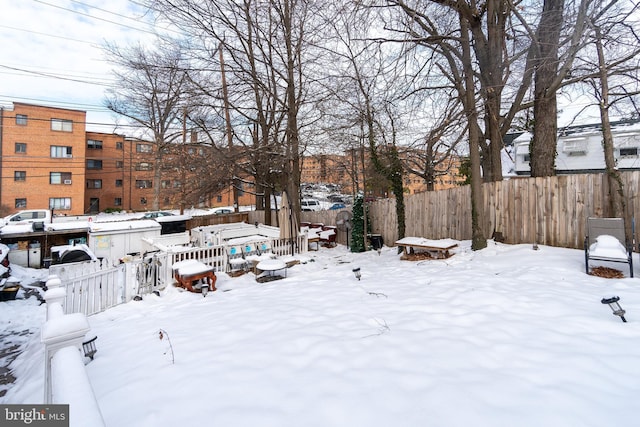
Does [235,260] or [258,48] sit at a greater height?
[258,48]

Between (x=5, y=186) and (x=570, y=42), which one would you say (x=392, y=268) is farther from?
(x=5, y=186)

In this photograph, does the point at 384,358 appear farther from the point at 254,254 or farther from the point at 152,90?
the point at 152,90

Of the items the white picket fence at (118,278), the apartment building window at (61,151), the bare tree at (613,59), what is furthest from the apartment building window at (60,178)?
the bare tree at (613,59)

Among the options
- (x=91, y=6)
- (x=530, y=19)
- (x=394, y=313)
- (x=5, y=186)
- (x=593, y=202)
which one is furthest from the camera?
(x=5, y=186)

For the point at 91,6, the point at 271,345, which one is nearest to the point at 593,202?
the point at 271,345

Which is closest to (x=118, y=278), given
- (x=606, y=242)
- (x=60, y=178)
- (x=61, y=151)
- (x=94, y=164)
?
(x=606, y=242)

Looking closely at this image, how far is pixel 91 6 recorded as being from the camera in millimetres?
10719

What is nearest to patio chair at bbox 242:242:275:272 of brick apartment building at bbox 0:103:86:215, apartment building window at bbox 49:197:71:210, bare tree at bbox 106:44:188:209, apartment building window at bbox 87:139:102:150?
bare tree at bbox 106:44:188:209

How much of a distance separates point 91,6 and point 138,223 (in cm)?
831

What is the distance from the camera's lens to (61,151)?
88.3 ft

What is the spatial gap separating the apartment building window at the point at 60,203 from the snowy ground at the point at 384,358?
96.0ft

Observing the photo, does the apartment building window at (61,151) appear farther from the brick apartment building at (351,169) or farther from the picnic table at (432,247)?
the picnic table at (432,247)

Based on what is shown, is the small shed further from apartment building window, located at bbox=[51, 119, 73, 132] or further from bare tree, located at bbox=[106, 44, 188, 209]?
apartment building window, located at bbox=[51, 119, 73, 132]

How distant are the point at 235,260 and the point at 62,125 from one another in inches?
1177
